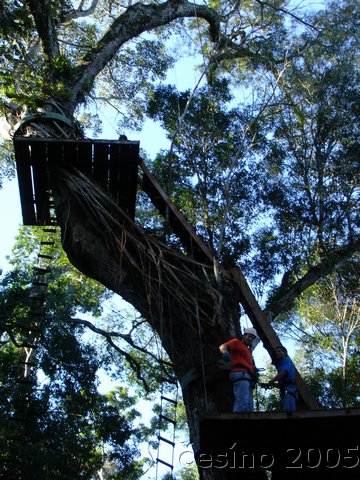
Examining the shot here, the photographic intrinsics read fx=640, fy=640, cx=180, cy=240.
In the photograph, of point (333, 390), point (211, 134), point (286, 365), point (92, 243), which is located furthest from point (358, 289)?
point (92, 243)

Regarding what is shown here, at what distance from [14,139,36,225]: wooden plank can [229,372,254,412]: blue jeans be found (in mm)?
3263

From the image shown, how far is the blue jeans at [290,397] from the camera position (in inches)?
215

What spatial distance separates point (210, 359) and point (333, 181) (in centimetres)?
514

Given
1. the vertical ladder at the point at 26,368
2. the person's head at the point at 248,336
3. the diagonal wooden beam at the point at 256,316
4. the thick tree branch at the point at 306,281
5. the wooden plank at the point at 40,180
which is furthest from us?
the vertical ladder at the point at 26,368

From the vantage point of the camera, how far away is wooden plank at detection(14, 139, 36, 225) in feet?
22.1

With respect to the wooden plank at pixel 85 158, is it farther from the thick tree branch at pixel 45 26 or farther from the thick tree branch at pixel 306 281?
the thick tree branch at pixel 306 281

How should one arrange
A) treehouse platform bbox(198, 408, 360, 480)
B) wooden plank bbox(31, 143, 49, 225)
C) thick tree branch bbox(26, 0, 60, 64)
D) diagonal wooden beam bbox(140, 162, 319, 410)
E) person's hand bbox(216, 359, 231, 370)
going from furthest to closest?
thick tree branch bbox(26, 0, 60, 64), wooden plank bbox(31, 143, 49, 225), diagonal wooden beam bbox(140, 162, 319, 410), person's hand bbox(216, 359, 231, 370), treehouse platform bbox(198, 408, 360, 480)

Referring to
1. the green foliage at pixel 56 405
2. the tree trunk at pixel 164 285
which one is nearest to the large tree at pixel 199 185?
the tree trunk at pixel 164 285

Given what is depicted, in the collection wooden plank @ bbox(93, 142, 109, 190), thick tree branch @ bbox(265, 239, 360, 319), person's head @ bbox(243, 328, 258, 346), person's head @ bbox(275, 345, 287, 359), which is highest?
wooden plank @ bbox(93, 142, 109, 190)

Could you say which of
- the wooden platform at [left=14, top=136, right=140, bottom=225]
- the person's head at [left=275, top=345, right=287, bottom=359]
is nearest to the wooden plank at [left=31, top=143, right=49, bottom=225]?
the wooden platform at [left=14, top=136, right=140, bottom=225]

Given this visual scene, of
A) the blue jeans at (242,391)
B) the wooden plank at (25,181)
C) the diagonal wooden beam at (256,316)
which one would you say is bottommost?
the blue jeans at (242,391)

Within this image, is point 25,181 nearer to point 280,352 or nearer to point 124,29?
point 280,352

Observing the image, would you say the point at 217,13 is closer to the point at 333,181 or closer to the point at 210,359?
the point at 333,181

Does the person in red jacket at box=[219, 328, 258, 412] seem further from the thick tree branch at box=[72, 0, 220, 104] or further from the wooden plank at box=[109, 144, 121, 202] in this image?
the thick tree branch at box=[72, 0, 220, 104]
